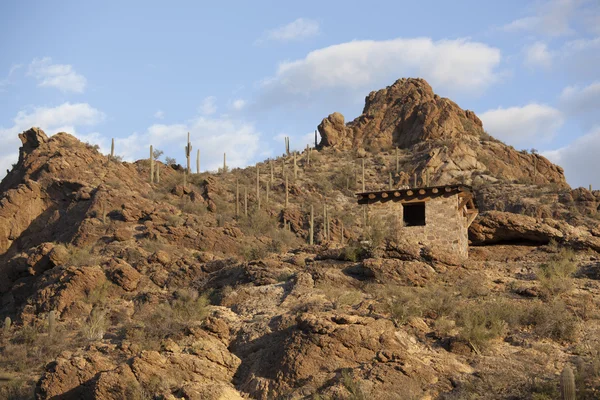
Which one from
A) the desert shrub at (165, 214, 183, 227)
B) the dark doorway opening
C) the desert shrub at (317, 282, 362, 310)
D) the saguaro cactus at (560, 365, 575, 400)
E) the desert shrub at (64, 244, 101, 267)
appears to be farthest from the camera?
the desert shrub at (165, 214, 183, 227)

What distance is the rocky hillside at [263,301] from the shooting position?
16344 mm

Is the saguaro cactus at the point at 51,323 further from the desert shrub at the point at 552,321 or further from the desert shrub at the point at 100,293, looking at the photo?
the desert shrub at the point at 552,321

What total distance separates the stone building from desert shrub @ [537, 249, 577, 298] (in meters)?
2.85

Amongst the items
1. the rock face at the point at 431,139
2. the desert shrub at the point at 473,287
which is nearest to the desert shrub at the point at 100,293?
the desert shrub at the point at 473,287

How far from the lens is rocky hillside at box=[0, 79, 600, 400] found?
16.3m

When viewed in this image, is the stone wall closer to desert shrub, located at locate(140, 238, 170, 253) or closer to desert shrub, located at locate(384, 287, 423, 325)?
desert shrub, located at locate(384, 287, 423, 325)

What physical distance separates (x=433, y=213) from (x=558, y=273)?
16.2 feet

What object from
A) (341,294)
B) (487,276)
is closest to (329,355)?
(341,294)

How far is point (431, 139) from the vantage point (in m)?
59.5

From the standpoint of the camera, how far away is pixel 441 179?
52469 millimetres

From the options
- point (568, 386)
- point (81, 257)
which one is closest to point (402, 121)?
point (81, 257)

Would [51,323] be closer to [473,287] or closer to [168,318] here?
[168,318]

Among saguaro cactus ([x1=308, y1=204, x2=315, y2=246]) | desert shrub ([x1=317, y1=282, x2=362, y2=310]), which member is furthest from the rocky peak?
desert shrub ([x1=317, y1=282, x2=362, y2=310])

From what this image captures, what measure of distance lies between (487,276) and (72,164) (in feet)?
96.4
